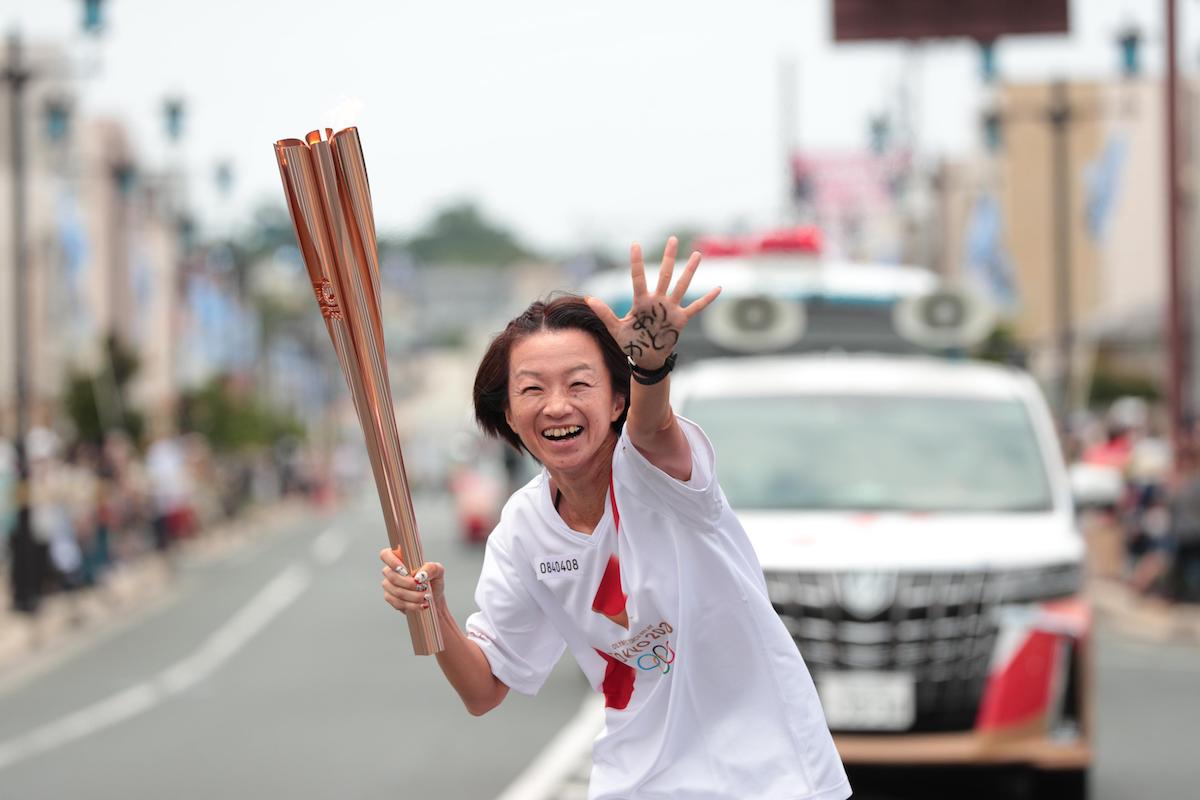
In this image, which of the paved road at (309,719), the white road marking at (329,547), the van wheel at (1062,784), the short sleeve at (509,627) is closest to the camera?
the short sleeve at (509,627)

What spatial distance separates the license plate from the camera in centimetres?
805

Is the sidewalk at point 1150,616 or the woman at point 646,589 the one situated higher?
the woman at point 646,589

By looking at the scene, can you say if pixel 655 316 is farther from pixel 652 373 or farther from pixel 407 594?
pixel 407 594

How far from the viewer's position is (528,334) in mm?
3416

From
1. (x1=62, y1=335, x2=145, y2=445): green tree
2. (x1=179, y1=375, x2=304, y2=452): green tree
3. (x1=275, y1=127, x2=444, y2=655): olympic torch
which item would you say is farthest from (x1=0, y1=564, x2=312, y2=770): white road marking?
(x1=179, y1=375, x2=304, y2=452): green tree

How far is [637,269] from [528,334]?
47 cm

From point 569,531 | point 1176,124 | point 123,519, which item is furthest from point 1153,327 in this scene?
point 569,531

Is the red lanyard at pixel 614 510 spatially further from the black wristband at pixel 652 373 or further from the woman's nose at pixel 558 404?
the black wristband at pixel 652 373

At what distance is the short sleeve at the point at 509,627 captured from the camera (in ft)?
12.0

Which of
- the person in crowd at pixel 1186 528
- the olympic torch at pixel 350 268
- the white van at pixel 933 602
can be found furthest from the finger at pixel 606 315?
the person in crowd at pixel 1186 528

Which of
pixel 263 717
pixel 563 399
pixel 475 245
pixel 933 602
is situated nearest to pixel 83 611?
pixel 263 717

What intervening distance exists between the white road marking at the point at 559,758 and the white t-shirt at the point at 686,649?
457 centimetres

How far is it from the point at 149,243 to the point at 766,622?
5767 centimetres

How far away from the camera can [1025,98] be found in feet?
164
